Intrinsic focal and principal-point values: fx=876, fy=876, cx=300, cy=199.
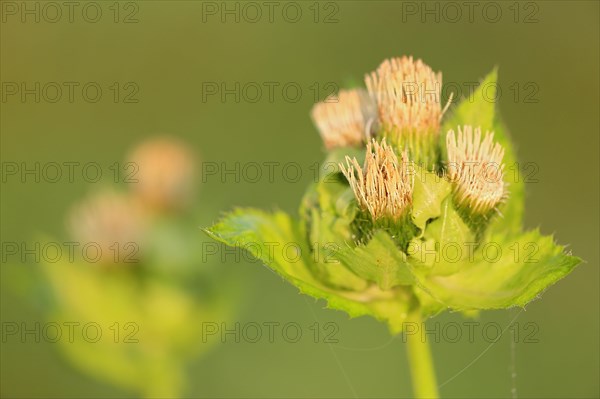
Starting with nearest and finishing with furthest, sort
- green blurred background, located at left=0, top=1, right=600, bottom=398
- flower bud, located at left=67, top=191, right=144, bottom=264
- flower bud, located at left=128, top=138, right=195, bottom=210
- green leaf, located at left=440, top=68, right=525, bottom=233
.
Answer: green leaf, located at left=440, top=68, right=525, bottom=233 < flower bud, located at left=67, top=191, right=144, bottom=264 < flower bud, located at left=128, top=138, right=195, bottom=210 < green blurred background, located at left=0, top=1, right=600, bottom=398

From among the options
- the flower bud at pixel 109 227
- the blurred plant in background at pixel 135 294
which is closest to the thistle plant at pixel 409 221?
the blurred plant in background at pixel 135 294

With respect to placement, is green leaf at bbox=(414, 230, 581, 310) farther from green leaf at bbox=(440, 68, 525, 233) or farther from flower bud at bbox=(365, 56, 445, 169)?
flower bud at bbox=(365, 56, 445, 169)

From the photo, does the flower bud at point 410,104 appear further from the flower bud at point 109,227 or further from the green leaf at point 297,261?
the flower bud at point 109,227

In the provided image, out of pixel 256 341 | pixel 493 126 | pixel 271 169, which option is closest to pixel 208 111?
pixel 271 169

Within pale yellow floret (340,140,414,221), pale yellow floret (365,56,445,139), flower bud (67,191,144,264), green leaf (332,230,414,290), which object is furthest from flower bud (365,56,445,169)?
flower bud (67,191,144,264)

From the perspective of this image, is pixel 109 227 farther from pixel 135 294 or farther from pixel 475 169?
pixel 475 169

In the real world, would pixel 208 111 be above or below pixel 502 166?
above

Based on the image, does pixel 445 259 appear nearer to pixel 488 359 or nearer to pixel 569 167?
pixel 488 359
